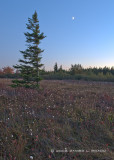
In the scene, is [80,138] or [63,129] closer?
[80,138]

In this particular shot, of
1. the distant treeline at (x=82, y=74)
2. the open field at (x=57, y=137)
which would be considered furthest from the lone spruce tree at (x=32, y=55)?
the distant treeline at (x=82, y=74)

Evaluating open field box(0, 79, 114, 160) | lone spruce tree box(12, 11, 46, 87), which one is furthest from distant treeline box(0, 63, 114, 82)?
open field box(0, 79, 114, 160)

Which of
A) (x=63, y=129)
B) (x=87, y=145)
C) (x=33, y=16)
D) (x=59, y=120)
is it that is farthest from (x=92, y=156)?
(x=33, y=16)

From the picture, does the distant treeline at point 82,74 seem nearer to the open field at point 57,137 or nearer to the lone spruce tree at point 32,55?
the lone spruce tree at point 32,55

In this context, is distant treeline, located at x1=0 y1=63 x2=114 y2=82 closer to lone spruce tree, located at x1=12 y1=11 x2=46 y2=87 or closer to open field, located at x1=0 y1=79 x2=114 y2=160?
lone spruce tree, located at x1=12 y1=11 x2=46 y2=87

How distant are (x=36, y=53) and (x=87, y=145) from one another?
30.5 ft

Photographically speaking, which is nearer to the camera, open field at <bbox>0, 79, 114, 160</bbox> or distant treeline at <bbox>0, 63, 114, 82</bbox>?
open field at <bbox>0, 79, 114, 160</bbox>

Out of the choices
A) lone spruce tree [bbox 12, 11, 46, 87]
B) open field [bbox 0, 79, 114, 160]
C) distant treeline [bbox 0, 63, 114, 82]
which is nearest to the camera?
open field [bbox 0, 79, 114, 160]

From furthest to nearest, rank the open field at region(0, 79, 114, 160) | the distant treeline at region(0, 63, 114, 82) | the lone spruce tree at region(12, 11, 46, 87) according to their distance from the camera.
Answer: the distant treeline at region(0, 63, 114, 82) → the lone spruce tree at region(12, 11, 46, 87) → the open field at region(0, 79, 114, 160)

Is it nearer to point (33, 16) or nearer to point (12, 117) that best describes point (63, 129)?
point (12, 117)

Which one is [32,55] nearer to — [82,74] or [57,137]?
[57,137]

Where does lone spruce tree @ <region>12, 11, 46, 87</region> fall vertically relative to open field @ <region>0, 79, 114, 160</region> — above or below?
above

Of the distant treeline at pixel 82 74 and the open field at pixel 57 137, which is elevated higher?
the distant treeline at pixel 82 74

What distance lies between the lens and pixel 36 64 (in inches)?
456
